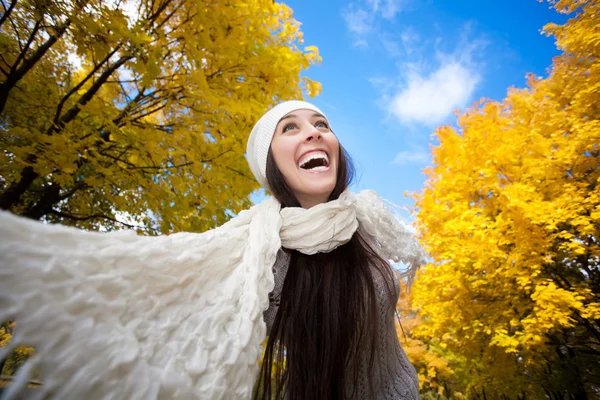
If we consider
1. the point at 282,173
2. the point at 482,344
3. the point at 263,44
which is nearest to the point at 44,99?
the point at 263,44

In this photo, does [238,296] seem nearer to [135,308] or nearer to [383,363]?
[135,308]

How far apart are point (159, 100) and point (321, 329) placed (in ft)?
10.5

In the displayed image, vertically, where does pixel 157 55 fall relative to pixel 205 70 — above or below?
below

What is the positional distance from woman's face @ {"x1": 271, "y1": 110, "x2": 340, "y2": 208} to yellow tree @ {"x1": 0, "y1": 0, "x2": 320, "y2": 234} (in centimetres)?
127

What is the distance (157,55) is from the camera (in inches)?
79.9

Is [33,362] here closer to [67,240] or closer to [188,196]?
[67,240]

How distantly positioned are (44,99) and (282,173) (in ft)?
8.86

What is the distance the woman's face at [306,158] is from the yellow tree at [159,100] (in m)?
1.27

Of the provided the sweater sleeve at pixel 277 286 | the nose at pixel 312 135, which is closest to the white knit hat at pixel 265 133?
the nose at pixel 312 135

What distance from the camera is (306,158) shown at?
132 centimetres

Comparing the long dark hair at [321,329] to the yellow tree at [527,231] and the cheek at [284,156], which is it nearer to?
the cheek at [284,156]

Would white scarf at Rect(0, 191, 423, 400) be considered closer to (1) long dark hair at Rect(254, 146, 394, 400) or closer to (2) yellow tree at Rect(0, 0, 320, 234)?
(1) long dark hair at Rect(254, 146, 394, 400)

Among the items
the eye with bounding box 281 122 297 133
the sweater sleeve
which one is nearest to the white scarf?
the sweater sleeve

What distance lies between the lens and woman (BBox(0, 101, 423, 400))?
449mm
